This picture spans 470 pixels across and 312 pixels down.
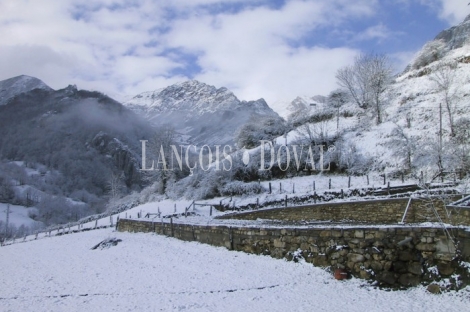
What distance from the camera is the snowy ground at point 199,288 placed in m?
7.34

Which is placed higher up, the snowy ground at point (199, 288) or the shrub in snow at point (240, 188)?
the shrub in snow at point (240, 188)

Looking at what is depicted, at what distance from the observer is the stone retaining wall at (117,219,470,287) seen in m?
7.34

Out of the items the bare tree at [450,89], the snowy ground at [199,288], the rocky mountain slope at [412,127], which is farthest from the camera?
the bare tree at [450,89]

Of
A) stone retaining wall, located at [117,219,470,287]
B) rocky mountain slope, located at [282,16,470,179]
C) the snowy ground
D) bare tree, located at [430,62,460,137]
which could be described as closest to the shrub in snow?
rocky mountain slope, located at [282,16,470,179]

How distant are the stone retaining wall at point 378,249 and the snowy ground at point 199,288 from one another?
0.33 m

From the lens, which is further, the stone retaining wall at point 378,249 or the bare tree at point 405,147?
the bare tree at point 405,147

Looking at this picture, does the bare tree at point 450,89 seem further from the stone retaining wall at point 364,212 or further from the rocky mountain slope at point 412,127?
the stone retaining wall at point 364,212

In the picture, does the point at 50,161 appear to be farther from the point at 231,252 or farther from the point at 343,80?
the point at 231,252

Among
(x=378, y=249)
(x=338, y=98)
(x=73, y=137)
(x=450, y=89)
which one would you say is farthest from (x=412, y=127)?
(x=73, y=137)

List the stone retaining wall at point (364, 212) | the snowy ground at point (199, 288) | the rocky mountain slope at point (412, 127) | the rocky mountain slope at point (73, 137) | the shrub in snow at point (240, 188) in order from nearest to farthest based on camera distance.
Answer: the snowy ground at point (199, 288) < the stone retaining wall at point (364, 212) < the rocky mountain slope at point (412, 127) < the shrub in snow at point (240, 188) < the rocky mountain slope at point (73, 137)

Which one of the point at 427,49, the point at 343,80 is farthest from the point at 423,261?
the point at 427,49

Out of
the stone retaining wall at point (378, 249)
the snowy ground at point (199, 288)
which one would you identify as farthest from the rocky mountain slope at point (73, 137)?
the stone retaining wall at point (378, 249)

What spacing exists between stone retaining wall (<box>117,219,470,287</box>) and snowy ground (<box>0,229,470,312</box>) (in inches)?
12.9

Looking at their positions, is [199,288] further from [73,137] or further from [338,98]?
[73,137]
